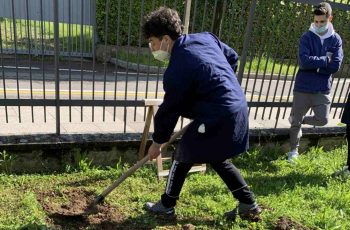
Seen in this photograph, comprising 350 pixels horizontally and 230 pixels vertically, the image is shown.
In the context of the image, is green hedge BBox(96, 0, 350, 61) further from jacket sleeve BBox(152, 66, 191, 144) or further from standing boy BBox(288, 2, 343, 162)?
jacket sleeve BBox(152, 66, 191, 144)

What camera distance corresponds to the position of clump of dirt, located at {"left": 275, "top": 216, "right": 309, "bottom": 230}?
338 centimetres

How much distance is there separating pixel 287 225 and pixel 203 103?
140 cm

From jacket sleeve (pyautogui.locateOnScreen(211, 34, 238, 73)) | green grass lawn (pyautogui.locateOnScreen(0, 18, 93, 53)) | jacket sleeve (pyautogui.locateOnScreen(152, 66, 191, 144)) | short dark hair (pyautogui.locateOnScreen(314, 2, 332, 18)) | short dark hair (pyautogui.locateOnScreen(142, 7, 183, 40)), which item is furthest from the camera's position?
green grass lawn (pyautogui.locateOnScreen(0, 18, 93, 53))

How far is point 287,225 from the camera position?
11.2ft

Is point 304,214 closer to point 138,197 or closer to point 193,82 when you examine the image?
point 138,197

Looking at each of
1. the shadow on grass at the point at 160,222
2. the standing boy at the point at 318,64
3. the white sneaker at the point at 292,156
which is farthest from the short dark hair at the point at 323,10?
the shadow on grass at the point at 160,222

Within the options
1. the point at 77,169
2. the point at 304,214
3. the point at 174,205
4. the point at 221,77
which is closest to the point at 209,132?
the point at 221,77

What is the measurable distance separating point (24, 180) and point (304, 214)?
2.70 meters

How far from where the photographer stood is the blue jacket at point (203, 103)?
2.71 meters

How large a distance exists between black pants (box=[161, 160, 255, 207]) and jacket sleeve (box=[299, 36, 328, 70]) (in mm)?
1736

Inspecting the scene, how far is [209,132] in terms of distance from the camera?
2.95m

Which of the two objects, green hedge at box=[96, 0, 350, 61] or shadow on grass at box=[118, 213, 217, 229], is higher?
green hedge at box=[96, 0, 350, 61]

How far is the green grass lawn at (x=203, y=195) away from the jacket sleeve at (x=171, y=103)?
3.09 feet

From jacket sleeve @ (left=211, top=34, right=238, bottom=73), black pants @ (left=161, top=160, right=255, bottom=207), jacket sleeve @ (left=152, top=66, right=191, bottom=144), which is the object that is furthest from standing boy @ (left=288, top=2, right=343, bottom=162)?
jacket sleeve @ (left=152, top=66, right=191, bottom=144)
